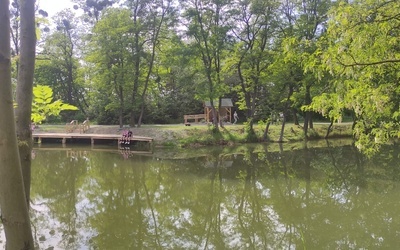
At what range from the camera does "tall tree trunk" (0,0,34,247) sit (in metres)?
1.74

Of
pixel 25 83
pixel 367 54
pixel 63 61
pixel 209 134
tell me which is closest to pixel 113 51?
pixel 209 134

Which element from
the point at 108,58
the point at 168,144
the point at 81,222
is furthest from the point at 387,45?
the point at 108,58

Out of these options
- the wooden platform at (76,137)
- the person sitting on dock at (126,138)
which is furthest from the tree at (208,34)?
the wooden platform at (76,137)

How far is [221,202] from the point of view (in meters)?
9.91

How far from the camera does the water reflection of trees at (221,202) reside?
6.89 metres

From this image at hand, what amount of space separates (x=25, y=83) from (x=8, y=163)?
0.73m

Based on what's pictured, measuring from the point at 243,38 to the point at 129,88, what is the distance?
941 centimetres

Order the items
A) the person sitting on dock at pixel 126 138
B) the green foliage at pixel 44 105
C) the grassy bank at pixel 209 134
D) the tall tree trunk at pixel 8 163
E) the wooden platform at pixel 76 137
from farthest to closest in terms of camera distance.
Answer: the wooden platform at pixel 76 137 → the grassy bank at pixel 209 134 → the person sitting on dock at pixel 126 138 → the green foliage at pixel 44 105 → the tall tree trunk at pixel 8 163

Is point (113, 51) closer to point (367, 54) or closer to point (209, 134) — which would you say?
point (209, 134)

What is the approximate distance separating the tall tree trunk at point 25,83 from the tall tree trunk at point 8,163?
0.49 meters

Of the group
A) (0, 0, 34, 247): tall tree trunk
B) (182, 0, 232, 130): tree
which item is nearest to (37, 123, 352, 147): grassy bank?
(182, 0, 232, 130): tree

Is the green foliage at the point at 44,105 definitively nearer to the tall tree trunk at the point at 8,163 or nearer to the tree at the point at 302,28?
the tall tree trunk at the point at 8,163

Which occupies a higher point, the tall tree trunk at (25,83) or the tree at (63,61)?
the tree at (63,61)

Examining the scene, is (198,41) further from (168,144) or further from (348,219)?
(348,219)
